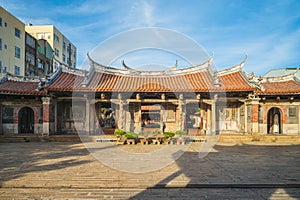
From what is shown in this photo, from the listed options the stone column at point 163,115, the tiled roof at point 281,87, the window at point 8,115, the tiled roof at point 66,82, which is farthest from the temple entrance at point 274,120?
the window at point 8,115

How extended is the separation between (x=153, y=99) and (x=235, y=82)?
228 inches

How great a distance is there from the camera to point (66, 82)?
49.2 ft

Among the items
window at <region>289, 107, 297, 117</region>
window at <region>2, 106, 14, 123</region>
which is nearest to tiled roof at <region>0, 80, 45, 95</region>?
window at <region>2, 106, 14, 123</region>

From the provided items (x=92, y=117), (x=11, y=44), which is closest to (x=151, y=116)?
(x=92, y=117)

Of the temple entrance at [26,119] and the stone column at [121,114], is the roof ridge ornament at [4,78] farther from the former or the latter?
the stone column at [121,114]

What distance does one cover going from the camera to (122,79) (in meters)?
16.9

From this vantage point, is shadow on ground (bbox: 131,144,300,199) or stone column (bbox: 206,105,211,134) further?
stone column (bbox: 206,105,211,134)

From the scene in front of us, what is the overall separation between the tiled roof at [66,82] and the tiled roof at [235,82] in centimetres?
984

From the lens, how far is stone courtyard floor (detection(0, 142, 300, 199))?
481 centimetres

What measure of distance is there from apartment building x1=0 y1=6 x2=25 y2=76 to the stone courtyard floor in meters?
26.2

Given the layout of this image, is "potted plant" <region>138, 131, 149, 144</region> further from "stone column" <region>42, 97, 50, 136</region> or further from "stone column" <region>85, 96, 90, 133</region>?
"stone column" <region>42, 97, 50, 136</region>

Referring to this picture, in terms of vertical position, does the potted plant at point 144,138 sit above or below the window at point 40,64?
below

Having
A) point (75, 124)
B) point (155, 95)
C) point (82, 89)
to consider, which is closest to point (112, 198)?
point (82, 89)

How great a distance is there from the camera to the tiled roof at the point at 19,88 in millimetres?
13714
